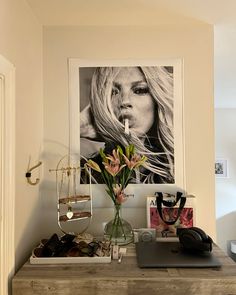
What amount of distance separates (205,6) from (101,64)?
0.68 m

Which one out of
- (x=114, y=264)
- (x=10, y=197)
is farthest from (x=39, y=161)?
(x=114, y=264)

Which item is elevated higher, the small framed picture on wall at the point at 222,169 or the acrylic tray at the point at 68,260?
the small framed picture on wall at the point at 222,169

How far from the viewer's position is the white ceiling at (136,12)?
63.4 inches

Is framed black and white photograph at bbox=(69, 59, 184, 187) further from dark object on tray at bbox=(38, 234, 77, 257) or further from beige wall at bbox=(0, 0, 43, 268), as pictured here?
dark object on tray at bbox=(38, 234, 77, 257)

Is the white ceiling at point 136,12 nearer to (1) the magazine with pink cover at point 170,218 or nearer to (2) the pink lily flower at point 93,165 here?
(2) the pink lily flower at point 93,165

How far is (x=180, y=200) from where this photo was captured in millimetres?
1734

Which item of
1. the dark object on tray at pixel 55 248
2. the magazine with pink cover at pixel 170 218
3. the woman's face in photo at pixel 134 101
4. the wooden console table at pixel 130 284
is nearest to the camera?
the wooden console table at pixel 130 284

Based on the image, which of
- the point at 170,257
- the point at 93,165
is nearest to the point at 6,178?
the point at 93,165

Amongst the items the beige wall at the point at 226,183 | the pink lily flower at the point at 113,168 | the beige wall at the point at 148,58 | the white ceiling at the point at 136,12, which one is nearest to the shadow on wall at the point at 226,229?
the beige wall at the point at 226,183

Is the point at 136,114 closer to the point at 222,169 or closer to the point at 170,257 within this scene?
the point at 170,257

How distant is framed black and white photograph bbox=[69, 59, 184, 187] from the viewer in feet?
6.02

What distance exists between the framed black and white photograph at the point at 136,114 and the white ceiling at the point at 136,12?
0.26m

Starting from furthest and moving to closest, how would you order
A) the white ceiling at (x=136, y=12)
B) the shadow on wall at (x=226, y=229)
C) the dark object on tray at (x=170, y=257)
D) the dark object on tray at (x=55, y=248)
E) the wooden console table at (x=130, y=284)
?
the shadow on wall at (x=226, y=229) < the white ceiling at (x=136, y=12) < the dark object on tray at (x=55, y=248) < the dark object on tray at (x=170, y=257) < the wooden console table at (x=130, y=284)

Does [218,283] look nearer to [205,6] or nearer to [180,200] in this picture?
[180,200]
